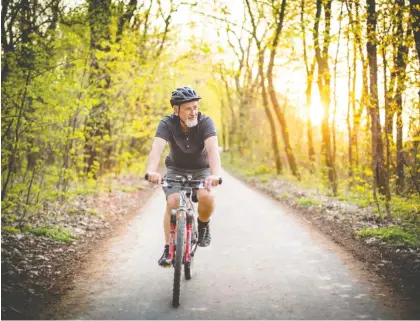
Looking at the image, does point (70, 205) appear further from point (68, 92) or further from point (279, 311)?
point (279, 311)

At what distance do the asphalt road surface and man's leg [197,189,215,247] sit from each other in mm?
490

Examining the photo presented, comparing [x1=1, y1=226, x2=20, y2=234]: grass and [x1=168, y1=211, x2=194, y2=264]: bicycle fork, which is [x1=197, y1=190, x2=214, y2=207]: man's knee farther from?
[x1=1, y1=226, x2=20, y2=234]: grass

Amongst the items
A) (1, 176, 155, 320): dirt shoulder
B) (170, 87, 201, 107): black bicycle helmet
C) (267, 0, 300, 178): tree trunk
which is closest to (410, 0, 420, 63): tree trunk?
(170, 87, 201, 107): black bicycle helmet

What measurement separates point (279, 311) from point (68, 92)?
6.19 metres

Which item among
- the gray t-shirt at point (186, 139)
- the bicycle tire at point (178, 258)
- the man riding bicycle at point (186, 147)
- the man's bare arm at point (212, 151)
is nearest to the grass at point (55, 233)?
the man riding bicycle at point (186, 147)

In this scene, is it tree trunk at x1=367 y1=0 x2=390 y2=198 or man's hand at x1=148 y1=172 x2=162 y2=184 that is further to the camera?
tree trunk at x1=367 y1=0 x2=390 y2=198

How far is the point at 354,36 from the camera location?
349 inches

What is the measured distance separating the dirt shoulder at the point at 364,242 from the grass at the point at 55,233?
15.4ft

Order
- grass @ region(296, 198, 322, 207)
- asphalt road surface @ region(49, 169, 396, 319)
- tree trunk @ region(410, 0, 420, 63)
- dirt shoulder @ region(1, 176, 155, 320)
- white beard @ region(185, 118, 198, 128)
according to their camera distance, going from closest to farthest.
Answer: asphalt road surface @ region(49, 169, 396, 319), dirt shoulder @ region(1, 176, 155, 320), white beard @ region(185, 118, 198, 128), tree trunk @ region(410, 0, 420, 63), grass @ region(296, 198, 322, 207)

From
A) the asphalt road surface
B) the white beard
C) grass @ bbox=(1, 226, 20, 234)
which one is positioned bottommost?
the asphalt road surface

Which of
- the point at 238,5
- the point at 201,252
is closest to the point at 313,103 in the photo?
the point at 238,5

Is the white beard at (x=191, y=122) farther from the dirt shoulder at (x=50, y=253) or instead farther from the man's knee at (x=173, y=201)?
the dirt shoulder at (x=50, y=253)

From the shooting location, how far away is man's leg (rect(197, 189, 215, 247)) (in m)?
4.93

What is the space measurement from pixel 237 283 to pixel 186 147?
1.79 meters
